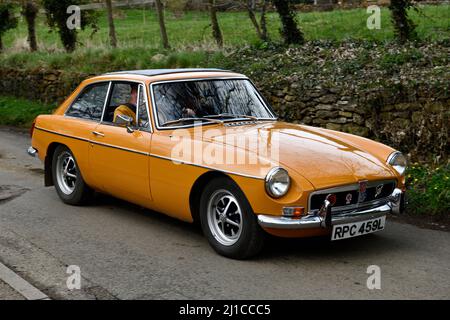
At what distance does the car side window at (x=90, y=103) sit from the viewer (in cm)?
806

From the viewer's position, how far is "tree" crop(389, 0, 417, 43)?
487 inches

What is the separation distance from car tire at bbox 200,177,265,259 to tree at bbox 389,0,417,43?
7.19 m

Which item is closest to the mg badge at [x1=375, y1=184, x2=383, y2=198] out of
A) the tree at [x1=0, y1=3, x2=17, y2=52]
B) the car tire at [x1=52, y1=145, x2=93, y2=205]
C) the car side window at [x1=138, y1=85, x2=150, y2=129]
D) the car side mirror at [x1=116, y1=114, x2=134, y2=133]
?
the car side window at [x1=138, y1=85, x2=150, y2=129]

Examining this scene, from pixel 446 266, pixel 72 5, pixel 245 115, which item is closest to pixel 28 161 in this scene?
pixel 245 115

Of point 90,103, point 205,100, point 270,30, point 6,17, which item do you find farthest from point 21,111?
point 205,100

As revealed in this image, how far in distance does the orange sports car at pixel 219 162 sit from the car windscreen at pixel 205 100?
0.04ft

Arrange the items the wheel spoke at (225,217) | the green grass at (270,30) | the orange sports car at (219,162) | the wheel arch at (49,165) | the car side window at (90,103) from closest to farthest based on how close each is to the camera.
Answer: the orange sports car at (219,162) < the wheel spoke at (225,217) < the car side window at (90,103) < the wheel arch at (49,165) < the green grass at (270,30)

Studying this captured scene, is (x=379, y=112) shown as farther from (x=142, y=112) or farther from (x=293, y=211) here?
(x=293, y=211)

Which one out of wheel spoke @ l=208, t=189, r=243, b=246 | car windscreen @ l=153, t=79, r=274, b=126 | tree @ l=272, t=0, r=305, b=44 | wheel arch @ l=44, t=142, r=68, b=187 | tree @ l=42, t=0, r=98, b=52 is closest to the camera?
wheel spoke @ l=208, t=189, r=243, b=246

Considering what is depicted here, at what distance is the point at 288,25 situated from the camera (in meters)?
14.2

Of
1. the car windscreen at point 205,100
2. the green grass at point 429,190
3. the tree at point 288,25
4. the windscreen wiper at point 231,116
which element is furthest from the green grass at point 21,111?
the green grass at point 429,190

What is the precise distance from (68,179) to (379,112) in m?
4.45

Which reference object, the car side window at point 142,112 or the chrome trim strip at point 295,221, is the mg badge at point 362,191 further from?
the car side window at point 142,112

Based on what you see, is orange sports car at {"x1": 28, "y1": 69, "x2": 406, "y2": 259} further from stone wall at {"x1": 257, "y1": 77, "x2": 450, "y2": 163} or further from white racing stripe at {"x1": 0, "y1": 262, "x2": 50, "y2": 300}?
stone wall at {"x1": 257, "y1": 77, "x2": 450, "y2": 163}
